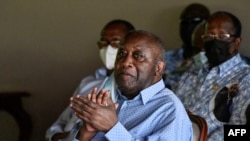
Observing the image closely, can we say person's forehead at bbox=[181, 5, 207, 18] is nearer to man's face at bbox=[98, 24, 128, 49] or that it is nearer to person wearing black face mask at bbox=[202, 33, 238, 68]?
man's face at bbox=[98, 24, 128, 49]

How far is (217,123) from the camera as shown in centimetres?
232

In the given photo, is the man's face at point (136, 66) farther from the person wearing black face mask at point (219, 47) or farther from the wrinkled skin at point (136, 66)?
the person wearing black face mask at point (219, 47)

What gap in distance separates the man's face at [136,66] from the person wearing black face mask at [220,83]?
0.65m

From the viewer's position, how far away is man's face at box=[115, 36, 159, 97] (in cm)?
178

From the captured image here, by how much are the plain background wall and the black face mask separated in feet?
3.63

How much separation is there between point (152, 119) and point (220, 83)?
2.83 feet

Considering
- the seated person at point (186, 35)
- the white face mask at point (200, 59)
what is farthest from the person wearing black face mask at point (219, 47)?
the seated person at point (186, 35)

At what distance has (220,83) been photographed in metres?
2.42

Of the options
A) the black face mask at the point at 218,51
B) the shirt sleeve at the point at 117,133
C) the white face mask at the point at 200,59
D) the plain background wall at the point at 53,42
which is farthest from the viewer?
the plain background wall at the point at 53,42

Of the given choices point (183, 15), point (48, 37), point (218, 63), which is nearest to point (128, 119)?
point (218, 63)

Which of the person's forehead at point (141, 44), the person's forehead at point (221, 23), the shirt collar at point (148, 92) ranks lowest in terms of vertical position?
the shirt collar at point (148, 92)

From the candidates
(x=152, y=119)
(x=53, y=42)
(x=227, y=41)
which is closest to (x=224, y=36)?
(x=227, y=41)

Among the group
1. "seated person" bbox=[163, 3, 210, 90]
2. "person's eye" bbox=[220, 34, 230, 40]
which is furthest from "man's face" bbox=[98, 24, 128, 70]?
"person's eye" bbox=[220, 34, 230, 40]

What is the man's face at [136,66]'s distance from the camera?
178 cm
